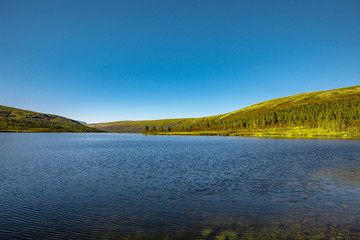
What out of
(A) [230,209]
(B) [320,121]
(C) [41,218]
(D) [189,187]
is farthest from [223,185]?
(B) [320,121]

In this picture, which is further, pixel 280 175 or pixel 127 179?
pixel 280 175

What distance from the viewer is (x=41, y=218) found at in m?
14.6

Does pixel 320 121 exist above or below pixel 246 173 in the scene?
above

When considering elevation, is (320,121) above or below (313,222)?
above

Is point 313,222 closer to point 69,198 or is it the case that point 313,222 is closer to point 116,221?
point 116,221

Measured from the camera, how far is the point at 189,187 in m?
22.7

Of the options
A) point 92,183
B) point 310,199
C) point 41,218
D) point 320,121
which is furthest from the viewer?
point 320,121

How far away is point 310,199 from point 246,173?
1161cm

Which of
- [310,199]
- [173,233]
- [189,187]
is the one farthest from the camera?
[189,187]

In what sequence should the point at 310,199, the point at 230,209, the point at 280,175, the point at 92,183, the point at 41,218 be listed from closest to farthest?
the point at 41,218 < the point at 230,209 < the point at 310,199 < the point at 92,183 < the point at 280,175

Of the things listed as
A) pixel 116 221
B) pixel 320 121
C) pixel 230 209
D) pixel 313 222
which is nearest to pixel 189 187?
pixel 230 209

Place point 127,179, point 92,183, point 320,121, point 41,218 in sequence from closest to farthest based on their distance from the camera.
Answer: point 41,218, point 92,183, point 127,179, point 320,121

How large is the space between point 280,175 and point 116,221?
70.9 feet

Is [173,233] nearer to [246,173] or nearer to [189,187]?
[189,187]
